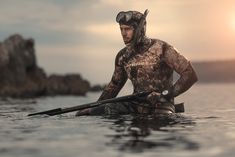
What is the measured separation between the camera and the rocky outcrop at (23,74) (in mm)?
81250

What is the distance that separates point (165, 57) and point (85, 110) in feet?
8.53

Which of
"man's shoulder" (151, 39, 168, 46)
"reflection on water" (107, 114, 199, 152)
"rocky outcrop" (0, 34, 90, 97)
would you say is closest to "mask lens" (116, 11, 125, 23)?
"man's shoulder" (151, 39, 168, 46)

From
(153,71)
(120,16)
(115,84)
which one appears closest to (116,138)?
(153,71)

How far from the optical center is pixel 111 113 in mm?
14852

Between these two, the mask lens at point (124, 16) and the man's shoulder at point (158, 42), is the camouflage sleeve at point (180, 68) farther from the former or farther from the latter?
Answer: the mask lens at point (124, 16)

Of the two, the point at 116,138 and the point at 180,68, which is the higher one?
the point at 180,68

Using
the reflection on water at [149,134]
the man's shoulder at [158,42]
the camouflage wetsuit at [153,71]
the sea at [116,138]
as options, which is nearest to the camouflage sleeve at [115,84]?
the camouflage wetsuit at [153,71]

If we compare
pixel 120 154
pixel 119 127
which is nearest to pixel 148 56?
pixel 119 127

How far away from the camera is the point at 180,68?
Result: 14516 millimetres

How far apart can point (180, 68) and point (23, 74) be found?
257ft

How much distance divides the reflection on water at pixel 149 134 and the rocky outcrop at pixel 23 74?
205 feet

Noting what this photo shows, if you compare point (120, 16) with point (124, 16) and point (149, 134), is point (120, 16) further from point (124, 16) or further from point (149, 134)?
point (149, 134)

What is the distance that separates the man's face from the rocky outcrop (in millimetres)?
60761

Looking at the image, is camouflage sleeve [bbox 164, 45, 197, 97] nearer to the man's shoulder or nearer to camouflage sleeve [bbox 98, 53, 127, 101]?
the man's shoulder
